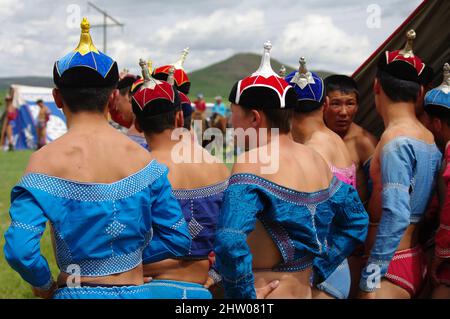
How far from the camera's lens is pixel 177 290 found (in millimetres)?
A: 3426

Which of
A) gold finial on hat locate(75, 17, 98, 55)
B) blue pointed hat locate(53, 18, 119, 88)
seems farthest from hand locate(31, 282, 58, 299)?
gold finial on hat locate(75, 17, 98, 55)

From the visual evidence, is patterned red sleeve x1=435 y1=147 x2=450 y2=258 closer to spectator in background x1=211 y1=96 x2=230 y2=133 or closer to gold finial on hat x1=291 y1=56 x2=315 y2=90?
gold finial on hat x1=291 y1=56 x2=315 y2=90

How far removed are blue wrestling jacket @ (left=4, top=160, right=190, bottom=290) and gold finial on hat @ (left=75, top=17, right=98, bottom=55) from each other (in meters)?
0.60

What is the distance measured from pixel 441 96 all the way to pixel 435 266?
1069 mm

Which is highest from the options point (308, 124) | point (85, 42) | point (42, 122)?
point (85, 42)

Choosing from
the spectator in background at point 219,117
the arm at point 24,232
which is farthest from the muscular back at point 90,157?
the spectator in background at point 219,117

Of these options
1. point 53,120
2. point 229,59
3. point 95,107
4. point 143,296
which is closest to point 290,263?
point 143,296

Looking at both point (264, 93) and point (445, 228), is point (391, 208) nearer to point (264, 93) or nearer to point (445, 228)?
point (445, 228)

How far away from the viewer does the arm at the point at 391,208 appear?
3.66 metres

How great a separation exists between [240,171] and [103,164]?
644 mm

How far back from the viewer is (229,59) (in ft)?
397

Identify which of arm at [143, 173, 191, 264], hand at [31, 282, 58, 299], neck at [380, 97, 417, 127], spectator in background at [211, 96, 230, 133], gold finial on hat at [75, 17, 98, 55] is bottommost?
spectator in background at [211, 96, 230, 133]

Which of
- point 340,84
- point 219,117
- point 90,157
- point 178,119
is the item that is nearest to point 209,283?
point 178,119

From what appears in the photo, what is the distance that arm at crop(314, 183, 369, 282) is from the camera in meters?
3.38
